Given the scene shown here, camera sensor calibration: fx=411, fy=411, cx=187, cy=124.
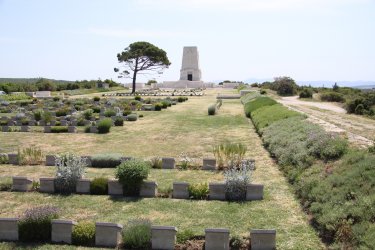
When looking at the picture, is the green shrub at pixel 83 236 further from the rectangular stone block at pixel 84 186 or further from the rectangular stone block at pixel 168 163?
the rectangular stone block at pixel 168 163

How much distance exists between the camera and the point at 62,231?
730 cm

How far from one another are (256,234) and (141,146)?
1088cm

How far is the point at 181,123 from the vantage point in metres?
24.9

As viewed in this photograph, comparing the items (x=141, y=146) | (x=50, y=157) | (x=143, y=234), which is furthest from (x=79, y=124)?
(x=143, y=234)

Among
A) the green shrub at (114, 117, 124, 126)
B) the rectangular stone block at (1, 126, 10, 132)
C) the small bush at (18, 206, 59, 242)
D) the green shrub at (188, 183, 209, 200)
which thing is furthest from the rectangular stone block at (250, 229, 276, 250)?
the rectangular stone block at (1, 126, 10, 132)

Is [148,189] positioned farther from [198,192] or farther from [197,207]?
[197,207]

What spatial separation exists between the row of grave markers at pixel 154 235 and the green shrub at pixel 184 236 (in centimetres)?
20

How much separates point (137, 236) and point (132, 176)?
283cm

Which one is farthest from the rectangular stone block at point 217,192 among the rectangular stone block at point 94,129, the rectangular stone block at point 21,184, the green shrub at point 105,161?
the rectangular stone block at point 94,129

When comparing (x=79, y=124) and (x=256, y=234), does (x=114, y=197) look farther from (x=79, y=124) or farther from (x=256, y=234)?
(x=79, y=124)

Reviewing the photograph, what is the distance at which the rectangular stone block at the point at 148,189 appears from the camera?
985 centimetres

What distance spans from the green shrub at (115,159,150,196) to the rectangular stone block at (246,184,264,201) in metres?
2.48

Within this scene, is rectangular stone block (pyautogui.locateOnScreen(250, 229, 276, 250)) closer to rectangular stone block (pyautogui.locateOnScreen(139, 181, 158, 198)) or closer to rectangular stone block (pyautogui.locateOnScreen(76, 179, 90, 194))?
rectangular stone block (pyautogui.locateOnScreen(139, 181, 158, 198))

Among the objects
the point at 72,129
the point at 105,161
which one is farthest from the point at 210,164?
the point at 72,129
